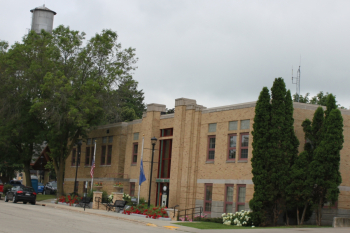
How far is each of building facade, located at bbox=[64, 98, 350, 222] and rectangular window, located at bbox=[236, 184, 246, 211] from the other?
0.03m

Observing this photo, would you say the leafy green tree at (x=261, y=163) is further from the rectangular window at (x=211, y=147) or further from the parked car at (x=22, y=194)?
the parked car at (x=22, y=194)

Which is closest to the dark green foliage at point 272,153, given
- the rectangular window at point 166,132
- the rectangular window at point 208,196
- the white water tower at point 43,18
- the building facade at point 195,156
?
the building facade at point 195,156

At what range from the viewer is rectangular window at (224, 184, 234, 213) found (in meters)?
29.4

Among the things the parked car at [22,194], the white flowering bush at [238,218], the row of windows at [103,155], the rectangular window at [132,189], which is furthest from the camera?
the row of windows at [103,155]

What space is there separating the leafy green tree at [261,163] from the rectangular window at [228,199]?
3.54m

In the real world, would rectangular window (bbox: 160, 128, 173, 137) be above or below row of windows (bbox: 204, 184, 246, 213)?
above

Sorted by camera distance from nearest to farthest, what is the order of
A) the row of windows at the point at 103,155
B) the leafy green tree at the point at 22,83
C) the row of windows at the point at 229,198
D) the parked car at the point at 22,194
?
the row of windows at the point at 229,198 < the parked car at the point at 22,194 < the leafy green tree at the point at 22,83 < the row of windows at the point at 103,155

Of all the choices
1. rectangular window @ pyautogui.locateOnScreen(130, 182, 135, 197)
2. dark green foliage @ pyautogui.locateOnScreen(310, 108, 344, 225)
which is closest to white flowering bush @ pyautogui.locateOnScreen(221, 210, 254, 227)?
dark green foliage @ pyautogui.locateOnScreen(310, 108, 344, 225)

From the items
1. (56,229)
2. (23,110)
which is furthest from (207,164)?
(23,110)

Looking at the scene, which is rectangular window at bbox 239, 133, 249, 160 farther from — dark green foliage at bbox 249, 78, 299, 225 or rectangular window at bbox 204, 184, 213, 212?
rectangular window at bbox 204, 184, 213, 212

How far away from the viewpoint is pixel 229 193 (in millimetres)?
29750

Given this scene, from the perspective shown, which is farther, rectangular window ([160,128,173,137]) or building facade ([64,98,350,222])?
rectangular window ([160,128,173,137])

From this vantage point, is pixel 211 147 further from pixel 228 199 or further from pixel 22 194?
pixel 22 194

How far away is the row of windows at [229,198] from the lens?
94.2 feet
